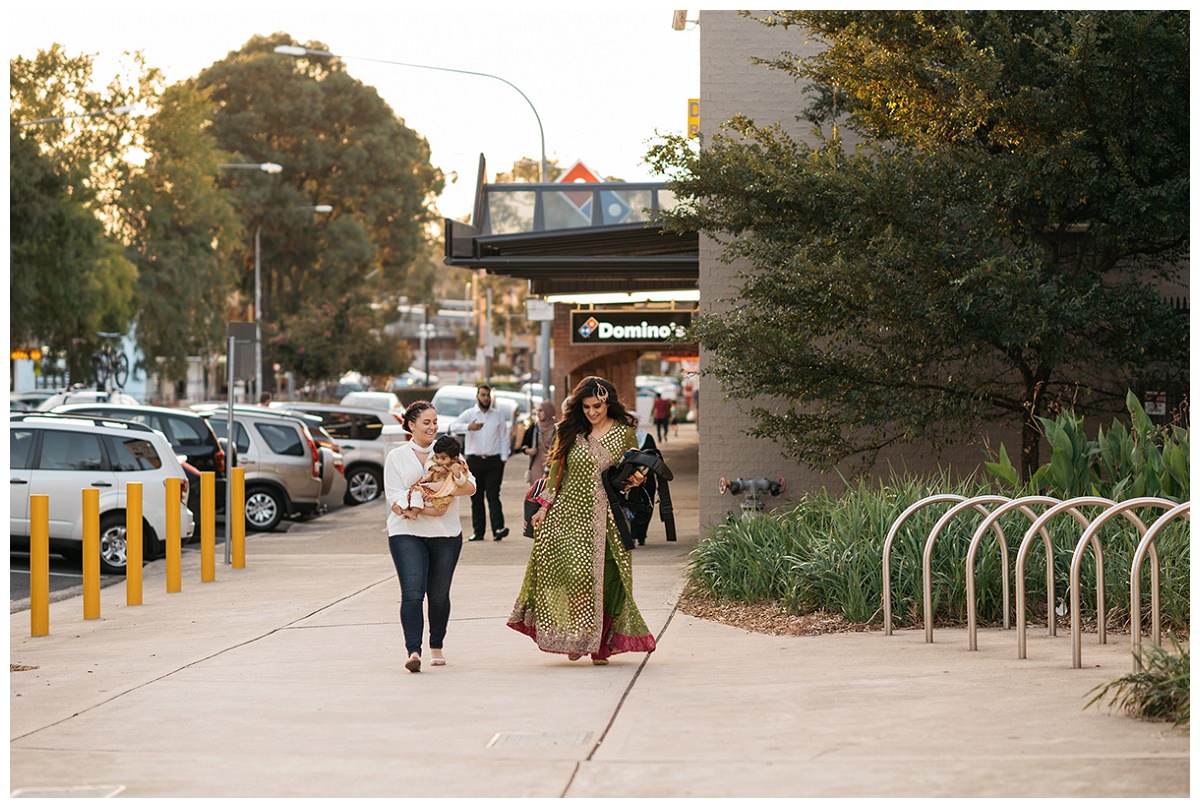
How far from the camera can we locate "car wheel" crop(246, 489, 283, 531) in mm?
21328

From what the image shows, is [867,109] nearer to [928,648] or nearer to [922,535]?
[922,535]

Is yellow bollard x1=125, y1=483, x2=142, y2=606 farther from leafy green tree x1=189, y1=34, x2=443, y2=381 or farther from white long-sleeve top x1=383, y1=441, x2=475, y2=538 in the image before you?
leafy green tree x1=189, y1=34, x2=443, y2=381

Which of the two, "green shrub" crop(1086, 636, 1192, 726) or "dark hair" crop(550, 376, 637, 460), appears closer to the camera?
"green shrub" crop(1086, 636, 1192, 726)

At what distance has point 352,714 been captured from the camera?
7848 mm

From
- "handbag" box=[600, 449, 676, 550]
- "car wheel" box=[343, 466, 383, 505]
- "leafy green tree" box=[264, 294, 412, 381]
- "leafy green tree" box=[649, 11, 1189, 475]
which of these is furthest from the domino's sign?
"leafy green tree" box=[264, 294, 412, 381]

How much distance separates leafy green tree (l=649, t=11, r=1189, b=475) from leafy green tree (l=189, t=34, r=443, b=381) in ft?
171

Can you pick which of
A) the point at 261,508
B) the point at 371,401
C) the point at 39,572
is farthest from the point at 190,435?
the point at 371,401

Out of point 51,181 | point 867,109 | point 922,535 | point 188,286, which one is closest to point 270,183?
point 188,286

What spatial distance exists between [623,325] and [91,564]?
19492 mm

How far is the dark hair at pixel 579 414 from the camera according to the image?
923 centimetres

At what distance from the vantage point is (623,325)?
103 ft

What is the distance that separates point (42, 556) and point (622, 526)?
15.7 ft

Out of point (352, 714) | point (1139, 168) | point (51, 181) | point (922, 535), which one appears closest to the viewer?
point (352, 714)

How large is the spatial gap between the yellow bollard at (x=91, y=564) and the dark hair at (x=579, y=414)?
15.8 ft
